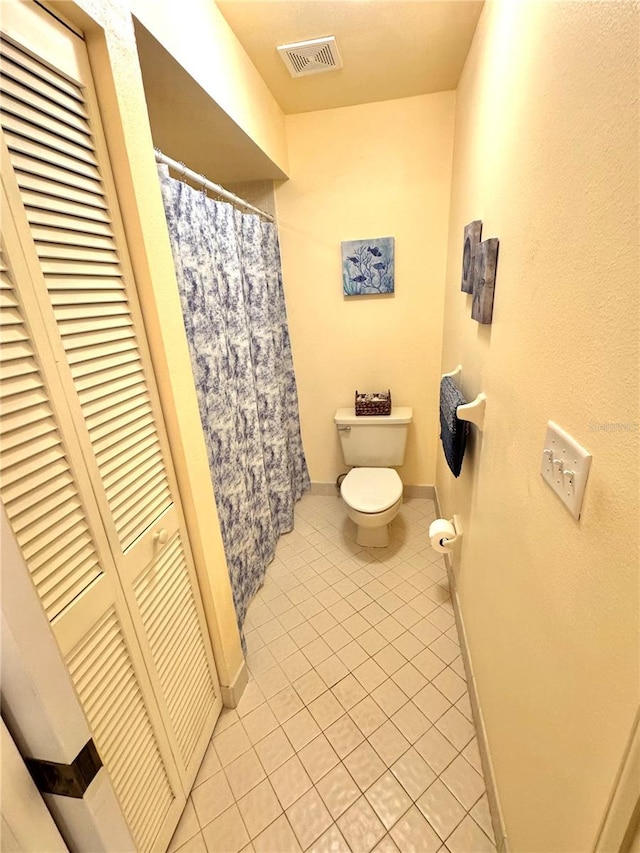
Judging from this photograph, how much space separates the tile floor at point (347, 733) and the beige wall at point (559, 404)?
0.79 ft

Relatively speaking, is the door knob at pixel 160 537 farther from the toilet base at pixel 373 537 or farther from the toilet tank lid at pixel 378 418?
the toilet tank lid at pixel 378 418

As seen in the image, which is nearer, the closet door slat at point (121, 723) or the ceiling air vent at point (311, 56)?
the closet door slat at point (121, 723)

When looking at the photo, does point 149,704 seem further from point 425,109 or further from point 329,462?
point 425,109

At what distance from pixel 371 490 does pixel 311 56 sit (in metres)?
2.02

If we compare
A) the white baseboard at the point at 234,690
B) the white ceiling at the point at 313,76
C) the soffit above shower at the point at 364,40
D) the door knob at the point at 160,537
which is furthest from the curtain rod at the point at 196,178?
the white baseboard at the point at 234,690

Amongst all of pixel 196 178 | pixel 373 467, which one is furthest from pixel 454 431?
pixel 196 178

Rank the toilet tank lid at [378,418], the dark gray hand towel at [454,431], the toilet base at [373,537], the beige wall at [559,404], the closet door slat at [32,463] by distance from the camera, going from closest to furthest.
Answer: the beige wall at [559,404] < the closet door slat at [32,463] < the dark gray hand towel at [454,431] < the toilet base at [373,537] < the toilet tank lid at [378,418]

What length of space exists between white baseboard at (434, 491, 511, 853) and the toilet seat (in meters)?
0.52

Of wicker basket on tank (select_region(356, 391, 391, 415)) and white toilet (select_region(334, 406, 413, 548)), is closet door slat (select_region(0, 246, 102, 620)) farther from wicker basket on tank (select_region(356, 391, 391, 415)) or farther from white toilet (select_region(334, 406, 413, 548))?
wicker basket on tank (select_region(356, 391, 391, 415))

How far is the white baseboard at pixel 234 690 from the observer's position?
136cm

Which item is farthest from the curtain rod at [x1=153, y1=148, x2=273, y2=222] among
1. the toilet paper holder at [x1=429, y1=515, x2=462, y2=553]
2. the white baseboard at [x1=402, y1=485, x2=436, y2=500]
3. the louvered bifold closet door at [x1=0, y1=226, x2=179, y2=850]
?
the white baseboard at [x1=402, y1=485, x2=436, y2=500]

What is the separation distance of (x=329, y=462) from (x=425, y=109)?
213 centimetres

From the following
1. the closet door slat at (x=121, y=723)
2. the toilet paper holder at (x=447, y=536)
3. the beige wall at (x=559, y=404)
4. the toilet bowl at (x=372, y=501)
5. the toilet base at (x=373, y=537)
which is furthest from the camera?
the toilet base at (x=373, y=537)

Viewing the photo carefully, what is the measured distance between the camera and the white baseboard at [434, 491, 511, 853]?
3.22 ft
